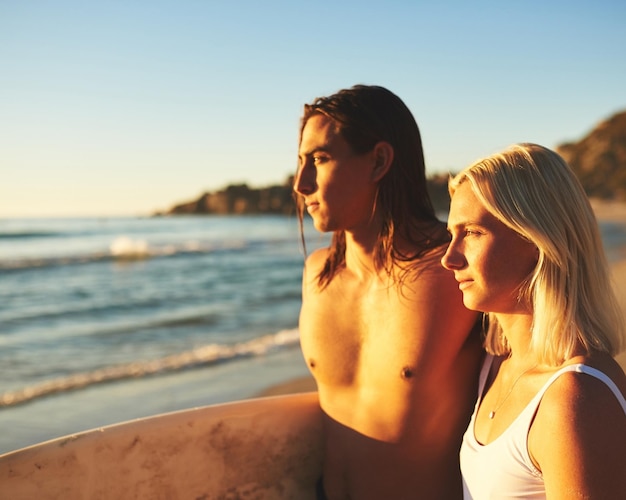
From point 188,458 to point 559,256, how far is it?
169cm

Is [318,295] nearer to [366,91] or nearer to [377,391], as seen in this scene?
[377,391]

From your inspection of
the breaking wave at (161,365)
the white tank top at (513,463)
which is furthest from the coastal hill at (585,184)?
the white tank top at (513,463)

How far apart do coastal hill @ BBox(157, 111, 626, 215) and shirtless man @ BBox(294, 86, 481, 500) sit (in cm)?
3264

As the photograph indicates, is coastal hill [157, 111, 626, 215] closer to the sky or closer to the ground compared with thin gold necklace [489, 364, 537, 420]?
closer to the ground

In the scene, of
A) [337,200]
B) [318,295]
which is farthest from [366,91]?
[318,295]

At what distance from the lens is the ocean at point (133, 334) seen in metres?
5.69

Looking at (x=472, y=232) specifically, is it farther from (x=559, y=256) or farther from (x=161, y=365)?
(x=161, y=365)

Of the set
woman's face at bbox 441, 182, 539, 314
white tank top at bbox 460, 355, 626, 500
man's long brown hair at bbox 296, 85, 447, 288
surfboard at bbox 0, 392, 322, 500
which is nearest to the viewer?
white tank top at bbox 460, 355, 626, 500

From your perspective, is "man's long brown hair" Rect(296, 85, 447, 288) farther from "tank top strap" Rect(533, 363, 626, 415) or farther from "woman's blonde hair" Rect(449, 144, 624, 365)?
"tank top strap" Rect(533, 363, 626, 415)

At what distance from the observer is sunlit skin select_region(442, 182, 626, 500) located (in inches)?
54.7

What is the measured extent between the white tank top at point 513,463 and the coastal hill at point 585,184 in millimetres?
33652

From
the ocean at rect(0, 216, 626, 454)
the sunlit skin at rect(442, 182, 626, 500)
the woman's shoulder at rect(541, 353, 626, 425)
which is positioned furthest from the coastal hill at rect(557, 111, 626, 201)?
the woman's shoulder at rect(541, 353, 626, 425)

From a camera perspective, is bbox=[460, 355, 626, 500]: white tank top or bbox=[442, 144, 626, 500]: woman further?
bbox=[460, 355, 626, 500]: white tank top

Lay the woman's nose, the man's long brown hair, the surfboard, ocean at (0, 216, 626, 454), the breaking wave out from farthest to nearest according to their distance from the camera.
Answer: the breaking wave → ocean at (0, 216, 626, 454) → the man's long brown hair → the surfboard → the woman's nose
